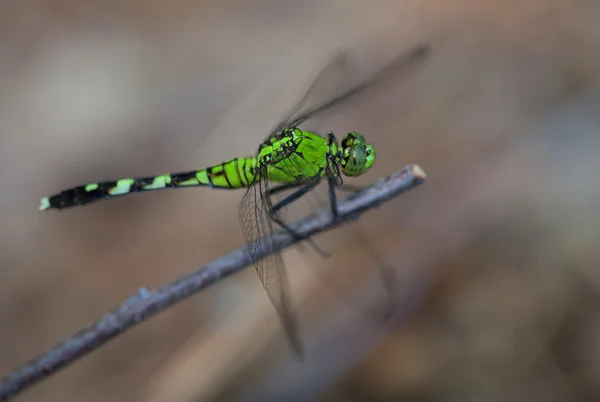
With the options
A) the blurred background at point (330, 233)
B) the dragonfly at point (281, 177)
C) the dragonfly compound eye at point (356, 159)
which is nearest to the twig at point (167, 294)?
the dragonfly at point (281, 177)

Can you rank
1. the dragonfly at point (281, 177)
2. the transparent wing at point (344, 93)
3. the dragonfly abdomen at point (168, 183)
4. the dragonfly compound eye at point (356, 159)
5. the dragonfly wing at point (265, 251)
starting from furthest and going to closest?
1. the dragonfly abdomen at point (168, 183)
2. the transparent wing at point (344, 93)
3. the dragonfly compound eye at point (356, 159)
4. the dragonfly at point (281, 177)
5. the dragonfly wing at point (265, 251)

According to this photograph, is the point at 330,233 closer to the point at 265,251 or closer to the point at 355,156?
the point at 355,156

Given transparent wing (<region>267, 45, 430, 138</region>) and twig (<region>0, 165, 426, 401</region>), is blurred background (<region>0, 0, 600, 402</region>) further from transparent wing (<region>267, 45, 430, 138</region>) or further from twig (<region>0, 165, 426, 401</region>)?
twig (<region>0, 165, 426, 401</region>)

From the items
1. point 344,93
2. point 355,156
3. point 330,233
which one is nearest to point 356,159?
point 355,156

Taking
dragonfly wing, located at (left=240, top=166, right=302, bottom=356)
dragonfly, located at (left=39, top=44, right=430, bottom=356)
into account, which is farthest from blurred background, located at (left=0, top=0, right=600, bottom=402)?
dragonfly, located at (left=39, top=44, right=430, bottom=356)

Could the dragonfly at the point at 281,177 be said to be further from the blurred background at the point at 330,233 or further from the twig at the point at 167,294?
the blurred background at the point at 330,233

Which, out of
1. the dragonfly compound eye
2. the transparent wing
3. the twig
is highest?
the transparent wing
